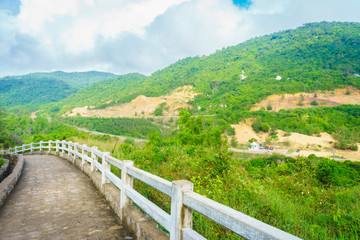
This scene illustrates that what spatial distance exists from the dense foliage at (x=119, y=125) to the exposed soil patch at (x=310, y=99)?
202ft

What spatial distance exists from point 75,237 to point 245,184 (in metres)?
3.40

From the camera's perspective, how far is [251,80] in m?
146

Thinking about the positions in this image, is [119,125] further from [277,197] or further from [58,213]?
[277,197]

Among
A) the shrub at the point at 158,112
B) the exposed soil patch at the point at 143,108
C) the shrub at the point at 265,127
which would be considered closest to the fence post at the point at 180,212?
the shrub at the point at 265,127

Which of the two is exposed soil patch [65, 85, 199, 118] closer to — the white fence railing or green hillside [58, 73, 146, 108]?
green hillside [58, 73, 146, 108]

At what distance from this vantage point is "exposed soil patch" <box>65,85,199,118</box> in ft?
399

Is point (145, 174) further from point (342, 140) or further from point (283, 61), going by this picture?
point (283, 61)

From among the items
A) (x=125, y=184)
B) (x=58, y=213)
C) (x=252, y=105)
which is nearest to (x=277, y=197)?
(x=125, y=184)

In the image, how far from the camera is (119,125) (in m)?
108

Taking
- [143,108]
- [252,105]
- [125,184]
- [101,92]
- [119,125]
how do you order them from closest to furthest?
[125,184], [119,125], [252,105], [143,108], [101,92]

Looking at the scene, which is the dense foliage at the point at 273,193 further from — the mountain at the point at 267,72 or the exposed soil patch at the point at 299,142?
the mountain at the point at 267,72

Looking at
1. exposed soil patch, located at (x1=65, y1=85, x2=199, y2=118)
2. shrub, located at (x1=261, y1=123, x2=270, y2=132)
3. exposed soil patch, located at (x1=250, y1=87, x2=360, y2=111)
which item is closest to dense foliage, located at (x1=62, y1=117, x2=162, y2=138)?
exposed soil patch, located at (x1=65, y1=85, x2=199, y2=118)

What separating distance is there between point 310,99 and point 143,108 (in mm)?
101197

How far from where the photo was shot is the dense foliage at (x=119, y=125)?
9612 cm
